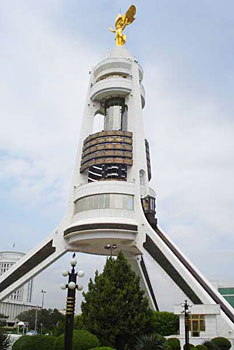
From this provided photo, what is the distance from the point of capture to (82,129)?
55844 millimetres

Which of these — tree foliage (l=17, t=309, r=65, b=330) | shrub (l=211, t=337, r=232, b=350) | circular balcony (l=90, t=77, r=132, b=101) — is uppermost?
circular balcony (l=90, t=77, r=132, b=101)

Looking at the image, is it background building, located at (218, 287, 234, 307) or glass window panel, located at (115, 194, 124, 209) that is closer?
glass window panel, located at (115, 194, 124, 209)

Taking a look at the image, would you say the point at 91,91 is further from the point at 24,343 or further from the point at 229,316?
the point at 24,343

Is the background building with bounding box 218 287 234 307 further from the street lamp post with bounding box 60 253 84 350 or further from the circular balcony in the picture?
the street lamp post with bounding box 60 253 84 350

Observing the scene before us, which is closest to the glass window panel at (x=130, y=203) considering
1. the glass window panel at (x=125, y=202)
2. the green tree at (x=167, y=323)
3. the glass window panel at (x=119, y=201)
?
the glass window panel at (x=125, y=202)

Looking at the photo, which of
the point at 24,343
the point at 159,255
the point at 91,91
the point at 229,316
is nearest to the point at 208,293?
the point at 229,316

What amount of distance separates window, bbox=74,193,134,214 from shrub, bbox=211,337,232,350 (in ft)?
61.3

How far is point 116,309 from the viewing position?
22141 millimetres

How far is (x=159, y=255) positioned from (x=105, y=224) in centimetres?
695

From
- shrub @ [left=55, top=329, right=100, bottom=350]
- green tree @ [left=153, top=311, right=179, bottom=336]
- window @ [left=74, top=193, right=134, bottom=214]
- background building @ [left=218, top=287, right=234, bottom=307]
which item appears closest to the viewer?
shrub @ [left=55, top=329, right=100, bottom=350]

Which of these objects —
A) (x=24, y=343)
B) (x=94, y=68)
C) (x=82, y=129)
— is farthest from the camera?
(x=94, y=68)

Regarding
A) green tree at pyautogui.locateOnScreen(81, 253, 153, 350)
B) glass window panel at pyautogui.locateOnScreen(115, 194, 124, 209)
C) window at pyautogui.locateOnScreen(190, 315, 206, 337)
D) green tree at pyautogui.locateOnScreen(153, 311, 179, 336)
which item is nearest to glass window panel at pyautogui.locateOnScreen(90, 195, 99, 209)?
glass window panel at pyautogui.locateOnScreen(115, 194, 124, 209)

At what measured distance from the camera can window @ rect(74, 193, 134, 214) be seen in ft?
152

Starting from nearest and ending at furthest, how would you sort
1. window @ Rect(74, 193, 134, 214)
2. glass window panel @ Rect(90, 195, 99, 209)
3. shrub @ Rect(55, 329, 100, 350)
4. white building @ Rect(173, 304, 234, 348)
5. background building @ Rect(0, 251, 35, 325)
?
shrub @ Rect(55, 329, 100, 350) → white building @ Rect(173, 304, 234, 348) → window @ Rect(74, 193, 134, 214) → glass window panel @ Rect(90, 195, 99, 209) → background building @ Rect(0, 251, 35, 325)
